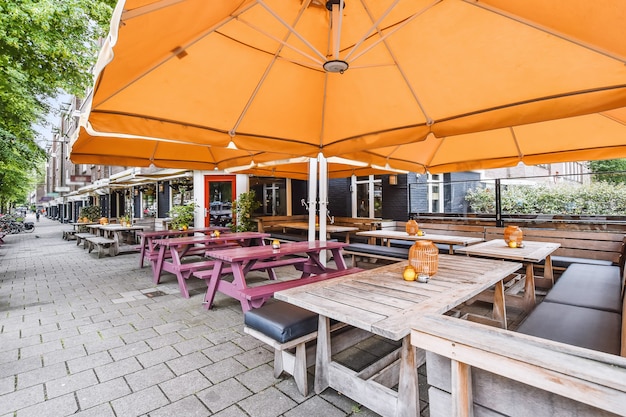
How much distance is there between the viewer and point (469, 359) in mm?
1306

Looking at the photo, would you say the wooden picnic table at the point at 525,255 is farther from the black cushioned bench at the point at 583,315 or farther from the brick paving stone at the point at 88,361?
the brick paving stone at the point at 88,361

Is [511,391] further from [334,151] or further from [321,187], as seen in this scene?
[321,187]

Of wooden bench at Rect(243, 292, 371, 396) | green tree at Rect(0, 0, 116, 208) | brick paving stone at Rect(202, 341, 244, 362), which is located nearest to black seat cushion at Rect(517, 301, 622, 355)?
wooden bench at Rect(243, 292, 371, 396)

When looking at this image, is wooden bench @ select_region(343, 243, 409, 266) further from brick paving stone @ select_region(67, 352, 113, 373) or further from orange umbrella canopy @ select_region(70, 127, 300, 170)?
brick paving stone @ select_region(67, 352, 113, 373)

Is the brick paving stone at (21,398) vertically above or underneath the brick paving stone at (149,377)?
underneath

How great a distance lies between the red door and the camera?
35.7ft

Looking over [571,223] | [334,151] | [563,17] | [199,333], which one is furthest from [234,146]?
[571,223]

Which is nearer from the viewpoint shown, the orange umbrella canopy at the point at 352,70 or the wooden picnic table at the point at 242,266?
the orange umbrella canopy at the point at 352,70

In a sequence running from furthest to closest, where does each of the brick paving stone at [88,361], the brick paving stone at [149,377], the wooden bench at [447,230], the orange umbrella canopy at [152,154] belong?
1. the wooden bench at [447,230]
2. the orange umbrella canopy at [152,154]
3. the brick paving stone at [88,361]
4. the brick paving stone at [149,377]

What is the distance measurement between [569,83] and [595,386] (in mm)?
1975

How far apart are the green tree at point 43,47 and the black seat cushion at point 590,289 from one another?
8.97 metres

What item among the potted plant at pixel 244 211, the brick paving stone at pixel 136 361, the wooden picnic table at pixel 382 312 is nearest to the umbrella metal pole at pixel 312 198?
the brick paving stone at pixel 136 361

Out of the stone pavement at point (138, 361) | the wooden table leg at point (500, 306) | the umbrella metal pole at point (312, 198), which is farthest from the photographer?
the umbrella metal pole at point (312, 198)

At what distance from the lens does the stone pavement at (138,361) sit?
7.23 feet
